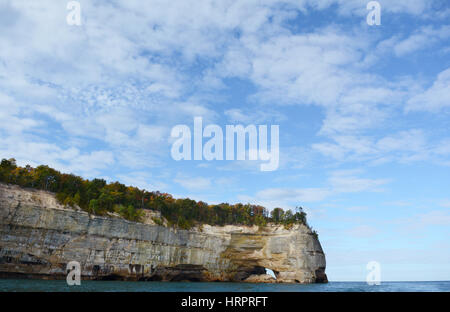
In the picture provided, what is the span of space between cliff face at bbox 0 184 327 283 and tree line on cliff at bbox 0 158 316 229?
2.22m

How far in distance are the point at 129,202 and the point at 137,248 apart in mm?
10299

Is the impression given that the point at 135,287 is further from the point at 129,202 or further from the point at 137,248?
the point at 129,202

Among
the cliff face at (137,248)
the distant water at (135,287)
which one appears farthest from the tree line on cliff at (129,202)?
the distant water at (135,287)

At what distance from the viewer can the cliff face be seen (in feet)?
155

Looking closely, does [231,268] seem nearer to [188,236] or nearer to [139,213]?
[188,236]

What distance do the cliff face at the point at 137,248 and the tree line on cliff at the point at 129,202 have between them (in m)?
2.22

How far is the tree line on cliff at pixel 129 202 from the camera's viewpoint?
54.1 metres

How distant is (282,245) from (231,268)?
12.8 meters

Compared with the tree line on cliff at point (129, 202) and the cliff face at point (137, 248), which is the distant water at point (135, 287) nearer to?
the cliff face at point (137, 248)

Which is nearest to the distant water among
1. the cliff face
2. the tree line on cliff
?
the cliff face
